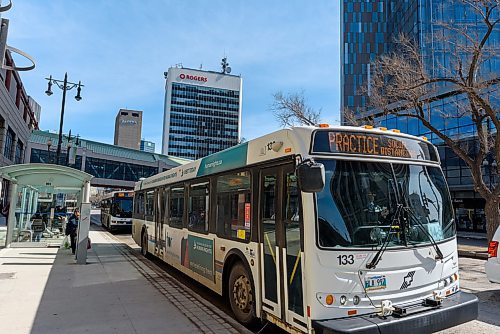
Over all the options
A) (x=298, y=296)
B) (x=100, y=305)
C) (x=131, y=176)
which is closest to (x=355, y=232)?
(x=298, y=296)

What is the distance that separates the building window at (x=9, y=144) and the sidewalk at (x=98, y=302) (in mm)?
27143

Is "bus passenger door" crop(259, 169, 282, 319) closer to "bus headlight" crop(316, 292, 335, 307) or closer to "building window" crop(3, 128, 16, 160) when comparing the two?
"bus headlight" crop(316, 292, 335, 307)

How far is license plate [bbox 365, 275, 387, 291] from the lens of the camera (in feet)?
13.5

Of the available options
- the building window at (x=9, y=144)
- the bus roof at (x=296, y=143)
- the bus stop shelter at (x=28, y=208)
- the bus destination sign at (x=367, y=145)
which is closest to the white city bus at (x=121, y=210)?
the bus stop shelter at (x=28, y=208)

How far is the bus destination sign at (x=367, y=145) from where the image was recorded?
4.50 m

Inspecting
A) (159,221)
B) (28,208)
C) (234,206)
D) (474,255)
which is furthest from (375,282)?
(28,208)

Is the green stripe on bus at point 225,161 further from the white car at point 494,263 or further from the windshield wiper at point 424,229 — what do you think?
the white car at point 494,263

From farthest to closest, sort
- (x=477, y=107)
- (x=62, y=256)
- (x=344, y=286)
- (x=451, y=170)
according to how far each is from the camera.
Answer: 1. (x=451, y=170)
2. (x=477, y=107)
3. (x=62, y=256)
4. (x=344, y=286)

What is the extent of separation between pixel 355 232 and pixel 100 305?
16.5 feet

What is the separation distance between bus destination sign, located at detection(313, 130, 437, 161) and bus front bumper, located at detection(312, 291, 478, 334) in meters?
1.91

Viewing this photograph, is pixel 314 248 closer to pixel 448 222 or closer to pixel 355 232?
pixel 355 232

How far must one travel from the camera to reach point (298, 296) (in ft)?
14.1

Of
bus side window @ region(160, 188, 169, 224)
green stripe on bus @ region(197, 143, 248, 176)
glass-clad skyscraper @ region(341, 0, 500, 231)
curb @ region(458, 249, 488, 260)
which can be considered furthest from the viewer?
glass-clad skyscraper @ region(341, 0, 500, 231)

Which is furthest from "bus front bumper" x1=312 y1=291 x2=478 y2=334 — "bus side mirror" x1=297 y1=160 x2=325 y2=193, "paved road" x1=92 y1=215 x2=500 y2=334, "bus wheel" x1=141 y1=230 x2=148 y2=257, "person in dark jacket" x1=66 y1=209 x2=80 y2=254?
"person in dark jacket" x1=66 y1=209 x2=80 y2=254
